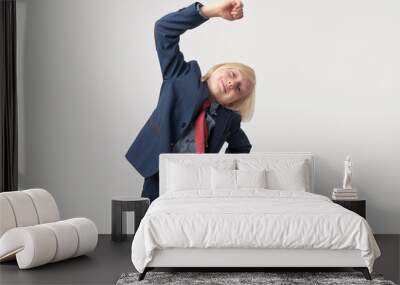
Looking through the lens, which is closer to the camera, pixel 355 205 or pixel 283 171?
pixel 283 171

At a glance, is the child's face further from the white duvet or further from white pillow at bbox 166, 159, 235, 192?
the white duvet

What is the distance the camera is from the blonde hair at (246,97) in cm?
698

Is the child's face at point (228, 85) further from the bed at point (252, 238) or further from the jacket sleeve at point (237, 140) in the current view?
the bed at point (252, 238)

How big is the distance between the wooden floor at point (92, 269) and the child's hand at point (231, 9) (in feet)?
8.00

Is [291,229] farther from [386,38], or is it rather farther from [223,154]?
[386,38]

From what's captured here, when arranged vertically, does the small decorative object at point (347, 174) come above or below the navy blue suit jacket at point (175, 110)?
below

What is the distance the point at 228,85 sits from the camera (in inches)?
268

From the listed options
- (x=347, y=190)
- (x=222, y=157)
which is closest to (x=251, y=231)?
(x=222, y=157)

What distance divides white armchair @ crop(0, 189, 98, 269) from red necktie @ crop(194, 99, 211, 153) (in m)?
1.46

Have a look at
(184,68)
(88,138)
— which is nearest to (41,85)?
(88,138)

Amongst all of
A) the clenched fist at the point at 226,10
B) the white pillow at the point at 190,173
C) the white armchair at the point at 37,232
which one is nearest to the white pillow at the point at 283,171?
the white pillow at the point at 190,173

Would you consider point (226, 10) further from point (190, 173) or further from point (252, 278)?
point (252, 278)

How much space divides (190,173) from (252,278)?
1729 mm

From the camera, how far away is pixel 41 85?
7.29 meters
